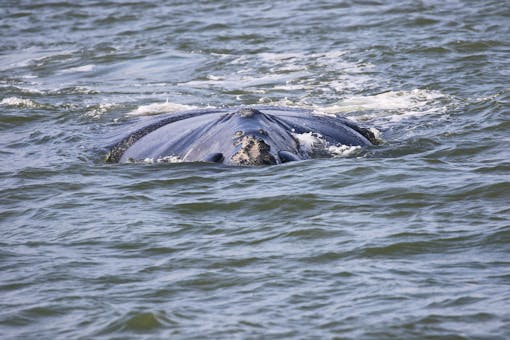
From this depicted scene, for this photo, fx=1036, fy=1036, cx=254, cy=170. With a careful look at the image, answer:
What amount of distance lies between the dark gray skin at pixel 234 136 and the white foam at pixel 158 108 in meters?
1.85

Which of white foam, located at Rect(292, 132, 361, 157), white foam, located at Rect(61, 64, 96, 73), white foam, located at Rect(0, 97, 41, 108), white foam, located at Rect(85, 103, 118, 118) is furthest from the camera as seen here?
white foam, located at Rect(61, 64, 96, 73)

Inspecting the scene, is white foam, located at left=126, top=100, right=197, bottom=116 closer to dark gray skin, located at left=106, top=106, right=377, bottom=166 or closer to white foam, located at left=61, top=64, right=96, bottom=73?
dark gray skin, located at left=106, top=106, right=377, bottom=166

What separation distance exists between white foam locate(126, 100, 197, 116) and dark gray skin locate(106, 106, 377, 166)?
6.07 ft

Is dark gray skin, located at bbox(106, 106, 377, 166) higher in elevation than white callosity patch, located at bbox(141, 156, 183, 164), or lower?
higher

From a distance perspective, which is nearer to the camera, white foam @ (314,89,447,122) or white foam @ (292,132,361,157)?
white foam @ (292,132,361,157)

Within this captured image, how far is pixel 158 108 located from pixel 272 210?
219 inches

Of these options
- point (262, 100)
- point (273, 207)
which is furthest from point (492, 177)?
point (262, 100)

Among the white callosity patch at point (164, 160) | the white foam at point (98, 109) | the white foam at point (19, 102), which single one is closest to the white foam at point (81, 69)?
the white foam at point (19, 102)

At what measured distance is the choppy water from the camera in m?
6.45

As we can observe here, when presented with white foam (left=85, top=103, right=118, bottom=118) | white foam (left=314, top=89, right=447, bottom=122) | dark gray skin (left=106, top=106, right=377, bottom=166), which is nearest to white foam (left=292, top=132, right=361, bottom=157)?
dark gray skin (left=106, top=106, right=377, bottom=166)

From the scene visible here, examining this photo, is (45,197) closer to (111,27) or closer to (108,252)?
(108,252)

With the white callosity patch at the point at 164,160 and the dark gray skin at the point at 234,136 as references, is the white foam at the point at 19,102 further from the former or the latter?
the white callosity patch at the point at 164,160

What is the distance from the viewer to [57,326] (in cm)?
646

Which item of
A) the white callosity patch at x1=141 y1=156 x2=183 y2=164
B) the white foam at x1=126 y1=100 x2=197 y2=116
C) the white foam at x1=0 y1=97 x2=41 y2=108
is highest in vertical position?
the white foam at x1=0 y1=97 x2=41 y2=108
